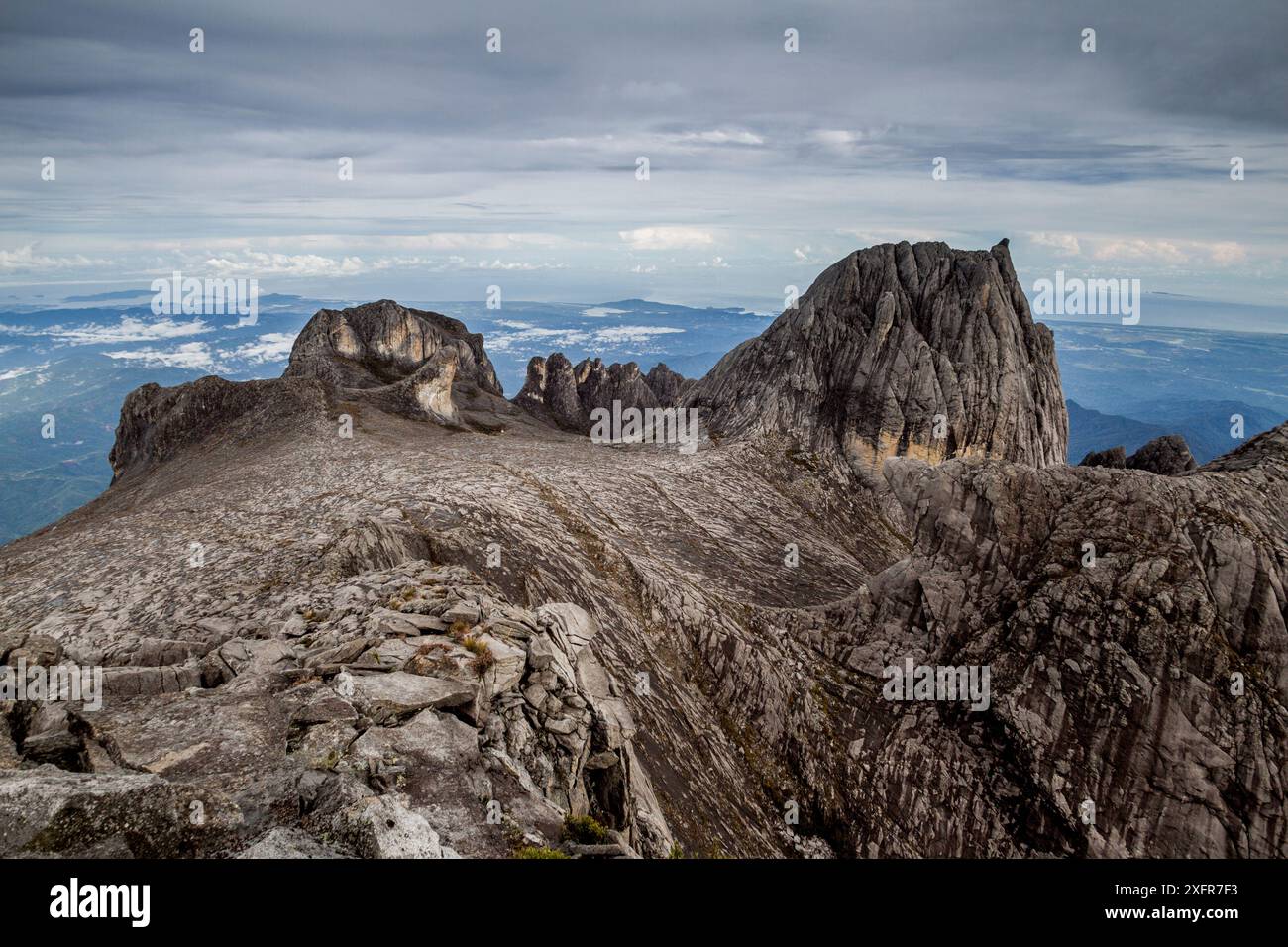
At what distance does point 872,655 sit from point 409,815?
3552 centimetres

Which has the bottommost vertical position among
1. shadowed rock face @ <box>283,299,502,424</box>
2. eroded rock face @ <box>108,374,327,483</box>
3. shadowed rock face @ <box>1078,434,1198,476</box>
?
shadowed rock face @ <box>1078,434,1198,476</box>

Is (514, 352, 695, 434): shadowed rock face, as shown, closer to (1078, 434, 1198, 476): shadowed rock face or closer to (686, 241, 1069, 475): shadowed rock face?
(686, 241, 1069, 475): shadowed rock face

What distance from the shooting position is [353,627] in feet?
74.5

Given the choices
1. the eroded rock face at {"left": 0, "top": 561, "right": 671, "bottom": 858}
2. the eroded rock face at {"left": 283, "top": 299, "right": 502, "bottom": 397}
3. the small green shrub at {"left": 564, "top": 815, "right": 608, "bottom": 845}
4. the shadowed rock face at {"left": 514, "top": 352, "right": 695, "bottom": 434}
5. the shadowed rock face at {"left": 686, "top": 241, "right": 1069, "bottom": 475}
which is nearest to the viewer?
the eroded rock face at {"left": 0, "top": 561, "right": 671, "bottom": 858}

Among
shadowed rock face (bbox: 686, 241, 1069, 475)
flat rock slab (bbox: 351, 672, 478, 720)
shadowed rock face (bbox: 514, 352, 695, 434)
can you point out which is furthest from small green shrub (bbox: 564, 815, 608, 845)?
shadowed rock face (bbox: 514, 352, 695, 434)

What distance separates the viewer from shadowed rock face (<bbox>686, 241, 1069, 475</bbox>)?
85.7 metres

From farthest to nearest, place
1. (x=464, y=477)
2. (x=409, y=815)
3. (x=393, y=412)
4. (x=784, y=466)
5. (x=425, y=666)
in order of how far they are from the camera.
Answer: (x=393, y=412)
(x=784, y=466)
(x=464, y=477)
(x=425, y=666)
(x=409, y=815)

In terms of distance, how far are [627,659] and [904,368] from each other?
65.2 m

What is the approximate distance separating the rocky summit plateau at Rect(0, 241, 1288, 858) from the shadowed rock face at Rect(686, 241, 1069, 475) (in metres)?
17.5

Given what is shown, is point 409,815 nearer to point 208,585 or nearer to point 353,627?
point 353,627

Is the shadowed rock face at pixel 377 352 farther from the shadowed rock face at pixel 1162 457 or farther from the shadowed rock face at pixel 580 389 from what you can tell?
the shadowed rock face at pixel 1162 457

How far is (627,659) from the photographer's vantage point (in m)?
37.3

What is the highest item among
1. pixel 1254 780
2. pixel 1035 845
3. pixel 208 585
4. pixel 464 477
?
pixel 464 477
